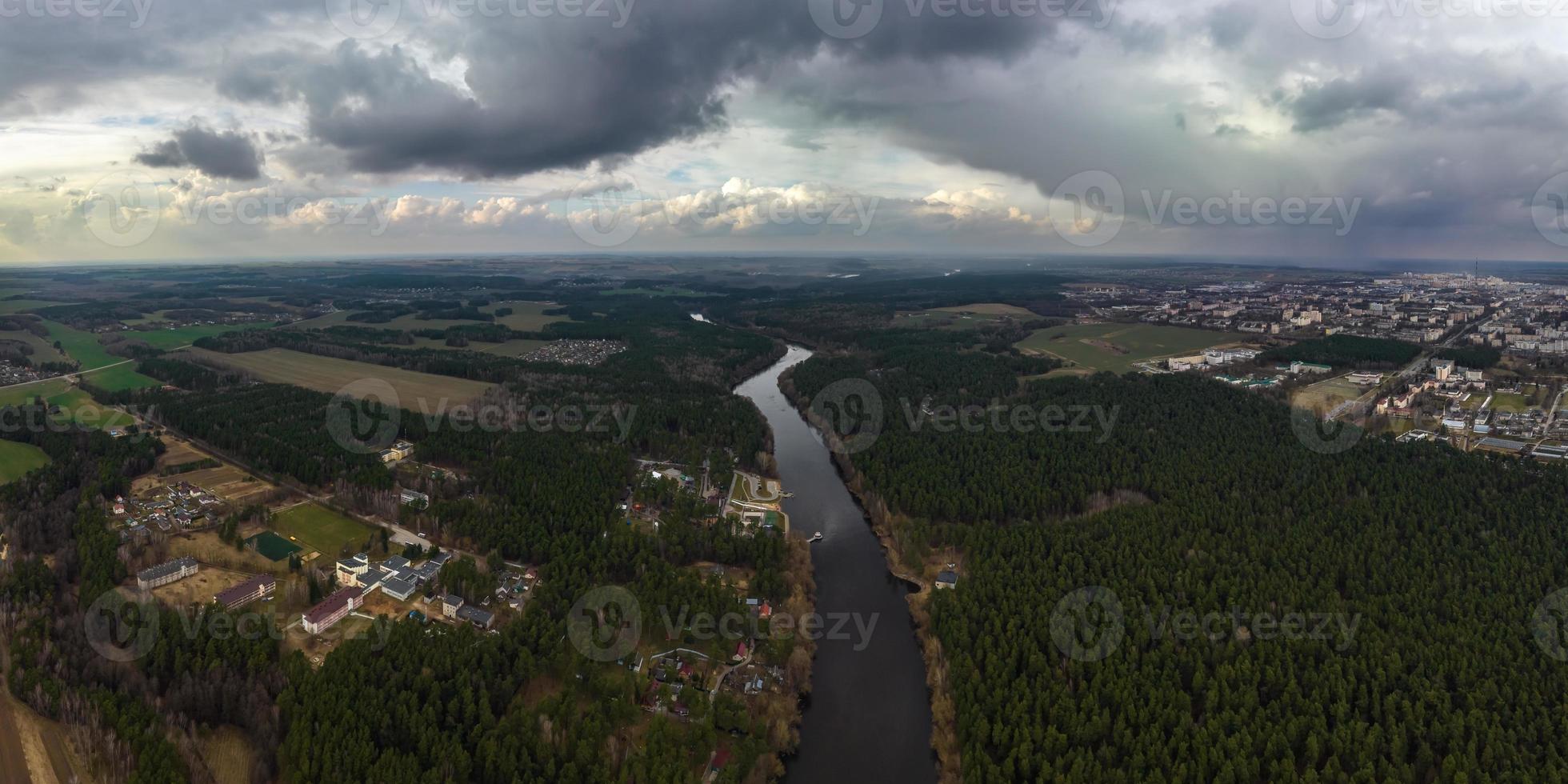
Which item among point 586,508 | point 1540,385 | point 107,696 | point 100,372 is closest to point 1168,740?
point 586,508

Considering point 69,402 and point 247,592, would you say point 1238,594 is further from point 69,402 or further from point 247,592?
point 69,402

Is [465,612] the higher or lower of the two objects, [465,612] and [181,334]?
the lower

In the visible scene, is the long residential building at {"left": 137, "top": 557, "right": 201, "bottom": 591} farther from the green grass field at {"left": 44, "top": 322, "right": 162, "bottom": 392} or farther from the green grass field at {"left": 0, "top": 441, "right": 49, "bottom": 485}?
the green grass field at {"left": 44, "top": 322, "right": 162, "bottom": 392}

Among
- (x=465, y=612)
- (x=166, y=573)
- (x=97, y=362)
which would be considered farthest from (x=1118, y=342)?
(x=97, y=362)

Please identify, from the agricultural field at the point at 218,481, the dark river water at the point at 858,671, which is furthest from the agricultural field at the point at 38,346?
the dark river water at the point at 858,671

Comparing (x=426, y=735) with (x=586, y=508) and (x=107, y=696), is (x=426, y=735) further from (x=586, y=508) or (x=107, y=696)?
(x=586, y=508)

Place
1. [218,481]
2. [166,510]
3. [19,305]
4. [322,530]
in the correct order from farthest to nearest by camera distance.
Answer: [19,305], [218,481], [166,510], [322,530]

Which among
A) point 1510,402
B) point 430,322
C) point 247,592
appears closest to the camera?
point 247,592
